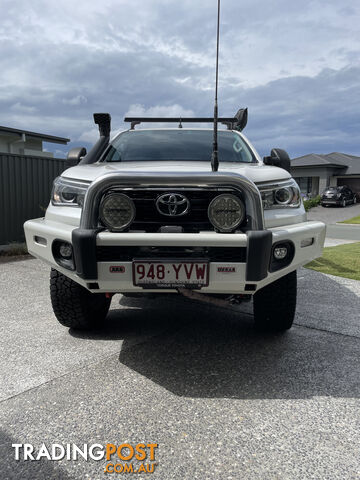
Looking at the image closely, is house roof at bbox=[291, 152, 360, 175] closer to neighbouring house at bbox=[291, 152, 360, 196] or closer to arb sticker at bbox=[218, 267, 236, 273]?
neighbouring house at bbox=[291, 152, 360, 196]

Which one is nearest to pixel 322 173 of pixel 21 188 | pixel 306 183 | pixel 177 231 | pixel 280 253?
pixel 306 183

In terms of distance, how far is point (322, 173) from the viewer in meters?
36.3

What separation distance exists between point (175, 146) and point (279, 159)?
997 mm

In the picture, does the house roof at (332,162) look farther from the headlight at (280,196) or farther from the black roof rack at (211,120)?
the headlight at (280,196)

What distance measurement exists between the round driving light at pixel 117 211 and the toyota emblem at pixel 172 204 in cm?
18

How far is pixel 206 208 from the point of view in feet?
8.39

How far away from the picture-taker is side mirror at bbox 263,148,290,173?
356 cm

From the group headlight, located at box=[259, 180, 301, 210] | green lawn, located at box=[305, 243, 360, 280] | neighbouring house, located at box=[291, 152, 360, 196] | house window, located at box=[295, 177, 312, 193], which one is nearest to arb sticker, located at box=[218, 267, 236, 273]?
headlight, located at box=[259, 180, 301, 210]

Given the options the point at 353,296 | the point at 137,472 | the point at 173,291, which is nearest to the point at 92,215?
the point at 173,291

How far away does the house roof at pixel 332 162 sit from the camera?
36194 millimetres

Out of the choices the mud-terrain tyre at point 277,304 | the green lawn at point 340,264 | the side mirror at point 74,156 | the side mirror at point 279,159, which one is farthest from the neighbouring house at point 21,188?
the mud-terrain tyre at point 277,304

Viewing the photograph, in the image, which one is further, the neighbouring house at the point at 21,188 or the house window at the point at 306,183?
the house window at the point at 306,183

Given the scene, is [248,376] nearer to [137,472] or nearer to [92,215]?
[137,472]

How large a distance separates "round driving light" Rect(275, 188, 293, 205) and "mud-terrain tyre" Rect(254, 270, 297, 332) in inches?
23.9
